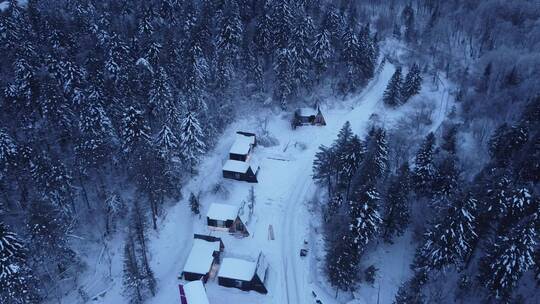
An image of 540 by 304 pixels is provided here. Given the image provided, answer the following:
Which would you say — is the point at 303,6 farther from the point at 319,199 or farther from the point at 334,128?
the point at 319,199

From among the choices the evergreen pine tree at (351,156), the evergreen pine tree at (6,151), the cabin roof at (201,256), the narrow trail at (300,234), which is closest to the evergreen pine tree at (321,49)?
the narrow trail at (300,234)

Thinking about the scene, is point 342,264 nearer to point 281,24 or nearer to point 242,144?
point 242,144

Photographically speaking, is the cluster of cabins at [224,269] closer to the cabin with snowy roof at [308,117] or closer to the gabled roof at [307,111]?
the cabin with snowy roof at [308,117]

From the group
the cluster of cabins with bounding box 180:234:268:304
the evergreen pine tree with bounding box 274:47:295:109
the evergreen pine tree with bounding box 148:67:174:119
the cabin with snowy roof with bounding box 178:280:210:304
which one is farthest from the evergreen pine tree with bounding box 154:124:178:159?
the evergreen pine tree with bounding box 274:47:295:109

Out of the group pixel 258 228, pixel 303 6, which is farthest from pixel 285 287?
pixel 303 6

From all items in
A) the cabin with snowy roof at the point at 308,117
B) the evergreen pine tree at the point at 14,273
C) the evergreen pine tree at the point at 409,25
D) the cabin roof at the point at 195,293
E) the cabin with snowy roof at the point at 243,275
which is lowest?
the evergreen pine tree at the point at 14,273

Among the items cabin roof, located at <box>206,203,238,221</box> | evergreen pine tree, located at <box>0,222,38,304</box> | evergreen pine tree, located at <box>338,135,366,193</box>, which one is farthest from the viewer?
evergreen pine tree, located at <box>338,135,366,193</box>

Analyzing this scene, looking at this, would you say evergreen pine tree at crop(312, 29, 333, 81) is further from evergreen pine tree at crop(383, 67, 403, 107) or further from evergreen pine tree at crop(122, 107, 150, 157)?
evergreen pine tree at crop(122, 107, 150, 157)
